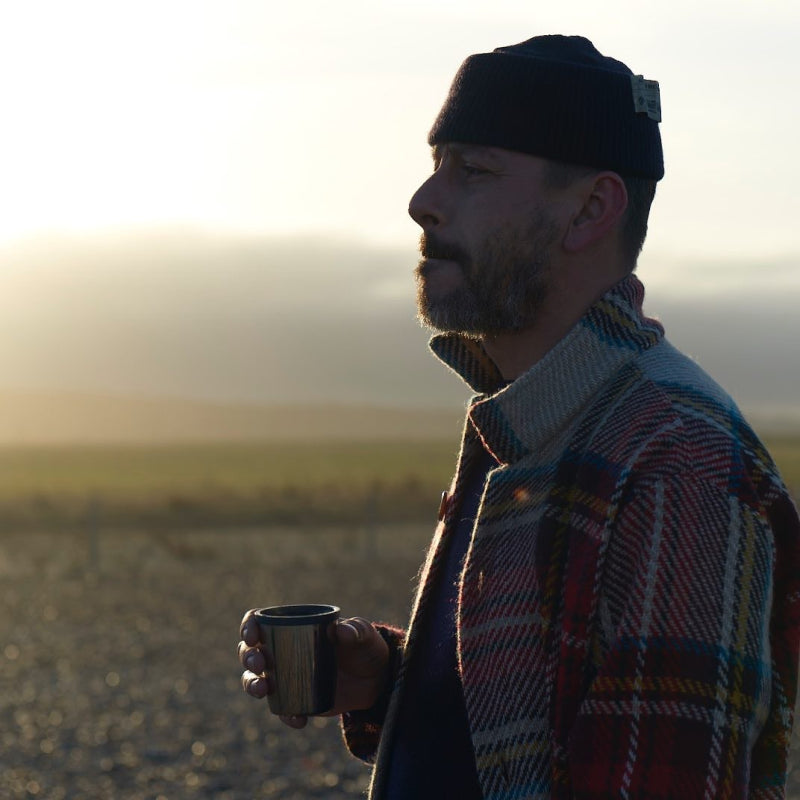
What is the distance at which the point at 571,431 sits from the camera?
6.93ft

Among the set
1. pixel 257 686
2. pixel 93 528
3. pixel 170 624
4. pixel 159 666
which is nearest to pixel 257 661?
pixel 257 686

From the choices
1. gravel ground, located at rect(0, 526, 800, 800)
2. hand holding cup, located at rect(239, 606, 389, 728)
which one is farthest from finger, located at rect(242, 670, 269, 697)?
gravel ground, located at rect(0, 526, 800, 800)

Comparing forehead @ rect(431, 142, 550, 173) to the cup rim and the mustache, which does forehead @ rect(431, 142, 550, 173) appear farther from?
the cup rim

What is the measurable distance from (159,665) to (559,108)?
350 inches

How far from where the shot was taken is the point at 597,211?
92.0 inches

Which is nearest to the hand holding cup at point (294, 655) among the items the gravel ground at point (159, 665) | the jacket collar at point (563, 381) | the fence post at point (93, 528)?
the jacket collar at point (563, 381)

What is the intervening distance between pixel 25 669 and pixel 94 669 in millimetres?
598

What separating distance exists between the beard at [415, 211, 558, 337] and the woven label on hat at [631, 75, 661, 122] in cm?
34

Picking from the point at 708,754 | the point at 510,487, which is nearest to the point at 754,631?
the point at 708,754

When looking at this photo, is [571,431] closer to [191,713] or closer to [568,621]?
[568,621]

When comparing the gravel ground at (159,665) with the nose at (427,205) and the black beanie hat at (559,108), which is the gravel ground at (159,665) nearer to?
the nose at (427,205)

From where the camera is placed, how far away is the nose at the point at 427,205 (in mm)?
2357

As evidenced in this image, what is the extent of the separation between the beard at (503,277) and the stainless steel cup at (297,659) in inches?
28.4

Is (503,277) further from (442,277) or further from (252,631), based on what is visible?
(252,631)
